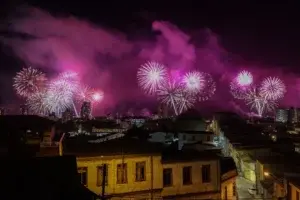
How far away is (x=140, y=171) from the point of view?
29.0 meters

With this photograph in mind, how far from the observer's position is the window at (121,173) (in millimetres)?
28219

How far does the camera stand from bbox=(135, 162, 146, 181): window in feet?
94.7

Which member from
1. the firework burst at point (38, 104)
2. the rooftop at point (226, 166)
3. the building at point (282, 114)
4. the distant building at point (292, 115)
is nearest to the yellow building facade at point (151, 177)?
the rooftop at point (226, 166)

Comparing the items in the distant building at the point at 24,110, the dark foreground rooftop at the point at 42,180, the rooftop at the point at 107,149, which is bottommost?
the dark foreground rooftop at the point at 42,180

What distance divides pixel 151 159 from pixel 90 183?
184 inches

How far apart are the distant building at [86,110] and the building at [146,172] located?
1657 inches

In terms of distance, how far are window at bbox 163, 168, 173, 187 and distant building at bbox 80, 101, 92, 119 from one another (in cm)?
4235

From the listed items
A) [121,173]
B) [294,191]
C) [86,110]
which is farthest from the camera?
[86,110]

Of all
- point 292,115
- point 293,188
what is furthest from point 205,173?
point 292,115

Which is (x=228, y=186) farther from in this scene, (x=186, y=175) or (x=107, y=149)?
(x=107, y=149)

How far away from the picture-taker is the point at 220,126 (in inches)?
2904

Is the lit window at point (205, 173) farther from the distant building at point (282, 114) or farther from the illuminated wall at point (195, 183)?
the distant building at point (282, 114)

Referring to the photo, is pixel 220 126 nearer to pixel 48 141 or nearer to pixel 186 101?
pixel 186 101

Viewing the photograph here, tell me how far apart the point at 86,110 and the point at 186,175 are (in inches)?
1973
